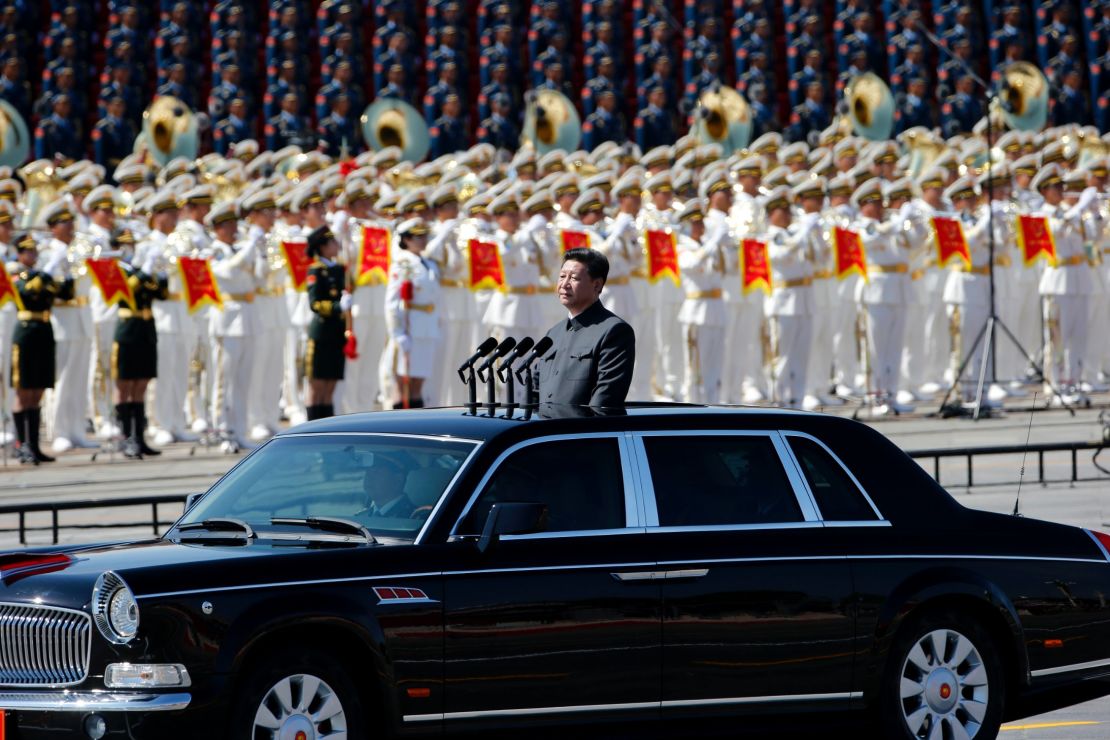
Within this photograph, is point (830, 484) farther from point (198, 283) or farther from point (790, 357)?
point (790, 357)

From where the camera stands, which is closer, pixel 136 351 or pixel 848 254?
pixel 136 351

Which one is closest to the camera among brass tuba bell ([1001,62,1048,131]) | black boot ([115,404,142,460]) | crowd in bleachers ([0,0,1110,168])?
black boot ([115,404,142,460])

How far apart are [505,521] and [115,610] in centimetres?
121

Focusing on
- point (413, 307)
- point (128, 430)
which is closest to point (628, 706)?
point (413, 307)

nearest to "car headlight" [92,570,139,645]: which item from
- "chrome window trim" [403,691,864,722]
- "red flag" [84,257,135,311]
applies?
"chrome window trim" [403,691,864,722]

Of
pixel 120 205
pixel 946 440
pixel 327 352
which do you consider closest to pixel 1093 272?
pixel 946 440

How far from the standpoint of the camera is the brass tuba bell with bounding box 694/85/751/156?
2892 centimetres

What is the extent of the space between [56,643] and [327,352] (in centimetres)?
1288

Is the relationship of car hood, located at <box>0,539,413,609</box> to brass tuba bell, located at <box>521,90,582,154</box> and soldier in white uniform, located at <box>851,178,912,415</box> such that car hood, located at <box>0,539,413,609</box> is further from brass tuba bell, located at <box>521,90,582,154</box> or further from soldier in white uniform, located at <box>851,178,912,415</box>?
brass tuba bell, located at <box>521,90,582,154</box>

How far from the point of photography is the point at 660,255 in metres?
21.6

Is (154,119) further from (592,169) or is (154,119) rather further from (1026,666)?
(1026,666)

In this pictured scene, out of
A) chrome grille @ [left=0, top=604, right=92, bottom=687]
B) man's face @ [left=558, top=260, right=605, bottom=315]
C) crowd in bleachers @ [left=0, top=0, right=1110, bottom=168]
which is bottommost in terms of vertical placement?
chrome grille @ [left=0, top=604, right=92, bottom=687]

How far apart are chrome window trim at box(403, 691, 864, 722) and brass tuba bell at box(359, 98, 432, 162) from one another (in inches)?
849

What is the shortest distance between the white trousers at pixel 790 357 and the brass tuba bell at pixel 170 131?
8.87 meters
